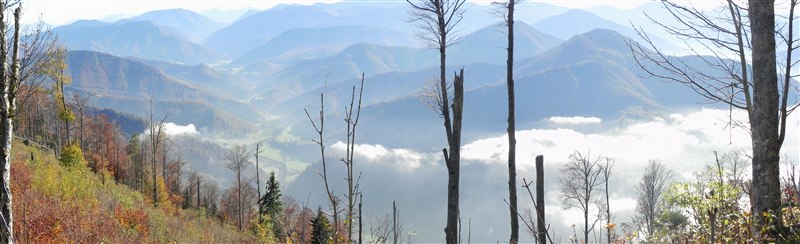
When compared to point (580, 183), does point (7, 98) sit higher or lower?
higher

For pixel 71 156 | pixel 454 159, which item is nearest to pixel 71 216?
pixel 454 159

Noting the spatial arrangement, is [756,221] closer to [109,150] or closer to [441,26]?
[441,26]

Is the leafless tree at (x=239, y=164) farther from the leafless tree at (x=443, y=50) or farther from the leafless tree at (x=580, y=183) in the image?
the leafless tree at (x=443, y=50)

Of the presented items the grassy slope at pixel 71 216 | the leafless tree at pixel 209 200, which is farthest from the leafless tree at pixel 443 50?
the leafless tree at pixel 209 200

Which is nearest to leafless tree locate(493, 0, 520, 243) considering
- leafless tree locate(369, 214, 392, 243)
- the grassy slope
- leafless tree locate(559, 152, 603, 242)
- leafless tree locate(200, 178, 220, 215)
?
leafless tree locate(559, 152, 603, 242)

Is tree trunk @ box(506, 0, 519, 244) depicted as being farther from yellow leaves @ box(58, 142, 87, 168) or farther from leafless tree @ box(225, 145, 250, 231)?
leafless tree @ box(225, 145, 250, 231)

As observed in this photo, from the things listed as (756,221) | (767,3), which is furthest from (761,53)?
(756,221)

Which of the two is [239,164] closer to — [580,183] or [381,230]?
[580,183]
